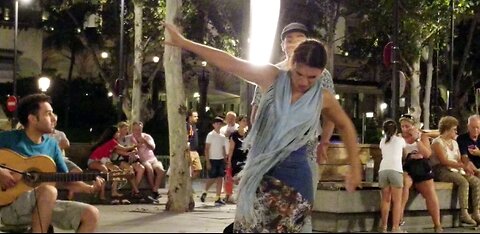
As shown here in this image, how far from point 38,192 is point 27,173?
1.17 ft

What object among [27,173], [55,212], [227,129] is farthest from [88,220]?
[227,129]

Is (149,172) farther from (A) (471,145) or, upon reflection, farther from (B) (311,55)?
(B) (311,55)

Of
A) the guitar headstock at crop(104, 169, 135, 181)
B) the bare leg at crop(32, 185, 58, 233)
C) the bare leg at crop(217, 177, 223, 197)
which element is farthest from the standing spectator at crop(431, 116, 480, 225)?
the bare leg at crop(32, 185, 58, 233)

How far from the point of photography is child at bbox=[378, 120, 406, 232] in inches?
432

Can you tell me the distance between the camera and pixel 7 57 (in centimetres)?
4762

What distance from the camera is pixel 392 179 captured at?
11.0 m

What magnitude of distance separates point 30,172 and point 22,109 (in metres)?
0.50

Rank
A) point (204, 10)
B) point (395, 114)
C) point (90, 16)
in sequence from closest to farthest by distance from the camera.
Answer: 1. point (395, 114)
2. point (204, 10)
3. point (90, 16)

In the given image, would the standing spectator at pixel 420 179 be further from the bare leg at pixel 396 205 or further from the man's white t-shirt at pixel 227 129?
the man's white t-shirt at pixel 227 129

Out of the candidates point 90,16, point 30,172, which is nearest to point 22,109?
point 30,172

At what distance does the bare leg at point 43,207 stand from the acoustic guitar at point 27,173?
1.05 ft

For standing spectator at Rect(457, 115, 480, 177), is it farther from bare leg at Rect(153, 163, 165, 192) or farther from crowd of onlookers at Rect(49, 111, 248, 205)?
bare leg at Rect(153, 163, 165, 192)

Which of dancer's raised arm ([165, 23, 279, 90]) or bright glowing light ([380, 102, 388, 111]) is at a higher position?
bright glowing light ([380, 102, 388, 111])

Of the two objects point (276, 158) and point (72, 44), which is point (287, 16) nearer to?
point (72, 44)
